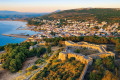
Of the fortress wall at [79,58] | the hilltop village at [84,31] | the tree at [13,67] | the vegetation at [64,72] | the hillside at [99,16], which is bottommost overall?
the hilltop village at [84,31]

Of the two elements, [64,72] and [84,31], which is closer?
[64,72]

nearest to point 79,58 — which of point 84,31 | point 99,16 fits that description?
point 84,31

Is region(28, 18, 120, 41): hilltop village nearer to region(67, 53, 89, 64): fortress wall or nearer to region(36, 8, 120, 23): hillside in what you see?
region(36, 8, 120, 23): hillside

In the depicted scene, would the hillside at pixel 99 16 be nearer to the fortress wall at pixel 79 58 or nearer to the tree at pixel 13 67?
the fortress wall at pixel 79 58

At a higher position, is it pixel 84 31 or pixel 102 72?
pixel 102 72

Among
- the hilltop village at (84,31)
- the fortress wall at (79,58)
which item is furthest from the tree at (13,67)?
the hilltop village at (84,31)

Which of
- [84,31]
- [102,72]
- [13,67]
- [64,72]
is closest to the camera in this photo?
[102,72]

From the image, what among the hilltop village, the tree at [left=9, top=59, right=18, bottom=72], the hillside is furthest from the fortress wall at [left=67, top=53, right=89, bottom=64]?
the hillside

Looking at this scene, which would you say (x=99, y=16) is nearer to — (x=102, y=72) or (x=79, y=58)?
(x=79, y=58)

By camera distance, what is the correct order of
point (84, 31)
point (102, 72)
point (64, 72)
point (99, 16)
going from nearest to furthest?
point (102, 72), point (64, 72), point (84, 31), point (99, 16)

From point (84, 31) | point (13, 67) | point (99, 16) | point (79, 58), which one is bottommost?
point (84, 31)

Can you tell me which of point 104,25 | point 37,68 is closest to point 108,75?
point 37,68

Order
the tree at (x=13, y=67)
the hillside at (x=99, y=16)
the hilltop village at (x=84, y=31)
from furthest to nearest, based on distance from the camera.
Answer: the hillside at (x=99, y=16), the hilltop village at (x=84, y=31), the tree at (x=13, y=67)
